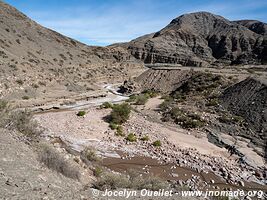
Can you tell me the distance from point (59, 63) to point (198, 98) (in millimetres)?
31784

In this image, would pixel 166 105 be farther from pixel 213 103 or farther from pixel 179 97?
pixel 213 103

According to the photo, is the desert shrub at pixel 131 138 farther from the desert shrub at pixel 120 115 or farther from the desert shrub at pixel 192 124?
the desert shrub at pixel 192 124

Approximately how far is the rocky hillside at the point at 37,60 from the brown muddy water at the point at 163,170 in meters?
19.8

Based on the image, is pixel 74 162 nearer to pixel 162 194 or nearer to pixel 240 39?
pixel 162 194

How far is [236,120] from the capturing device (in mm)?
25812

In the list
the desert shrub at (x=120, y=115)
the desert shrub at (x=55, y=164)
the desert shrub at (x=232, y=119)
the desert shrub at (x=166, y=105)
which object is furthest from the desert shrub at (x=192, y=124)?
the desert shrub at (x=55, y=164)

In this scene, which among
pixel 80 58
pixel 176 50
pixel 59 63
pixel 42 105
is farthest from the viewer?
pixel 176 50

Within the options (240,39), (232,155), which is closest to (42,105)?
(232,155)

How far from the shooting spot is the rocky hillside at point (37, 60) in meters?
39.5

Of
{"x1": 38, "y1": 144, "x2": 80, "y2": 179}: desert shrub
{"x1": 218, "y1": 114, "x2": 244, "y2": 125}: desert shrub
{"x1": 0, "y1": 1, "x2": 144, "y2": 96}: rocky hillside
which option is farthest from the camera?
{"x1": 0, "y1": 1, "x2": 144, "y2": 96}: rocky hillside

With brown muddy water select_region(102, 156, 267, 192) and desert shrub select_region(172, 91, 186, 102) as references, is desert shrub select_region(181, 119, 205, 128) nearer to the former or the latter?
brown muddy water select_region(102, 156, 267, 192)

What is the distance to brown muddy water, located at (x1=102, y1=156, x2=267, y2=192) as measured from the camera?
50.9ft

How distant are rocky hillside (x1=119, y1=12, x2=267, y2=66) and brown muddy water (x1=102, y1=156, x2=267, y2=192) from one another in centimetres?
7535

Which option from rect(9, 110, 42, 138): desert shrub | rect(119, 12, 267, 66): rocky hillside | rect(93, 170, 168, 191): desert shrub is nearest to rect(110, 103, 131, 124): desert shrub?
rect(9, 110, 42, 138): desert shrub
